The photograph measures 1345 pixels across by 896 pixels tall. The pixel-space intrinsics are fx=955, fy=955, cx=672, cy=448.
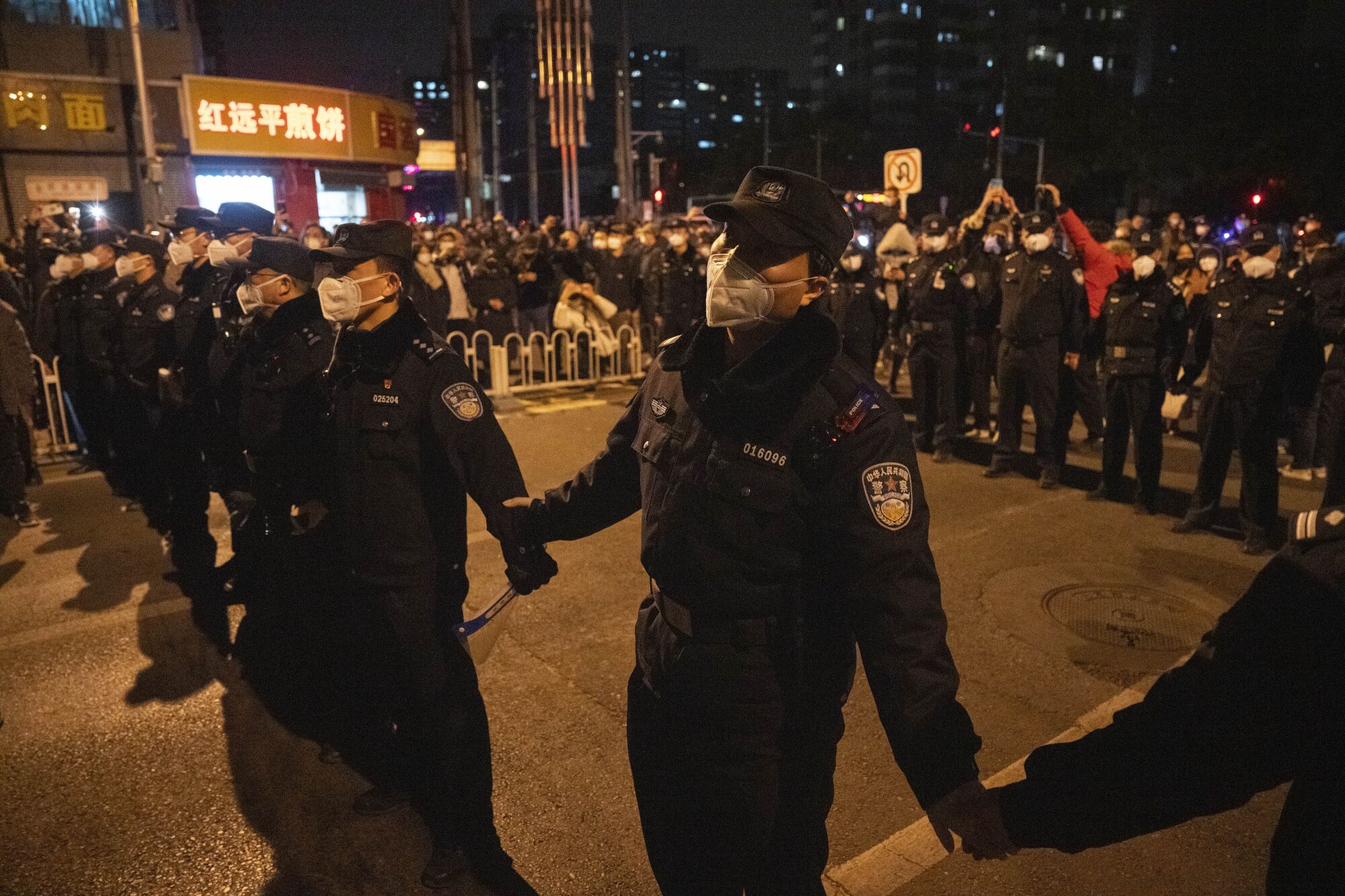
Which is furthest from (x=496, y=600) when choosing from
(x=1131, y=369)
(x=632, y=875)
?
(x=1131, y=369)

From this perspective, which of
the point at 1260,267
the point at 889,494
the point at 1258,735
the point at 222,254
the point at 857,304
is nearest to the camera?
the point at 1258,735

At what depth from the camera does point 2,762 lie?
172 inches

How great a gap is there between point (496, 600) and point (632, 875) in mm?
1153

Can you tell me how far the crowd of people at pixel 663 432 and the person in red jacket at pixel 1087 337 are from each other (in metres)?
0.03

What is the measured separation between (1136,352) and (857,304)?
9.88 ft

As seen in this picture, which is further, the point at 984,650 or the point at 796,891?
the point at 984,650

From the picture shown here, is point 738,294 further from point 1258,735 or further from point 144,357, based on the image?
point 144,357

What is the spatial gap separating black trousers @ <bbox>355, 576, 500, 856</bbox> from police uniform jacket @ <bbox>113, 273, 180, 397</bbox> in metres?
5.25

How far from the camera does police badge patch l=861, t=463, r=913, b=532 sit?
2250 millimetres

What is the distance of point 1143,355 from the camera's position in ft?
24.8

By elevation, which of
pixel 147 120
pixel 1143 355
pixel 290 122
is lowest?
pixel 1143 355

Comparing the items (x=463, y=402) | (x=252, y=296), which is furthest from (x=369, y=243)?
(x=252, y=296)

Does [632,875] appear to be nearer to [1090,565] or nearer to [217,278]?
[1090,565]

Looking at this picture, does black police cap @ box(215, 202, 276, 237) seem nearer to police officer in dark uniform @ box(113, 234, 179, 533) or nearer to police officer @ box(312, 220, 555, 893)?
police officer in dark uniform @ box(113, 234, 179, 533)
